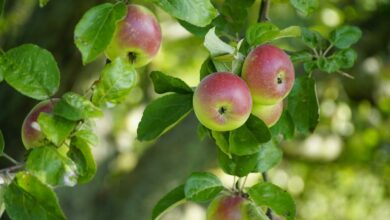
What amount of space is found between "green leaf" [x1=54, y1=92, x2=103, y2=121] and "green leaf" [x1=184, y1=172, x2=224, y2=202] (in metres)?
0.16

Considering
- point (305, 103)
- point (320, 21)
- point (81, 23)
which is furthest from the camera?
point (320, 21)

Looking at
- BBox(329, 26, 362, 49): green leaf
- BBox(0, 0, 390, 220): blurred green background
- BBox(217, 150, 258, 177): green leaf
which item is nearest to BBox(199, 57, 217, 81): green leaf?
BBox(217, 150, 258, 177): green leaf

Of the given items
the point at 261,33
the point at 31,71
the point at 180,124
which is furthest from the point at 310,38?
the point at 180,124

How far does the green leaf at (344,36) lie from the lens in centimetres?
103

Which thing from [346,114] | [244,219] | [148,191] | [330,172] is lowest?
[330,172]

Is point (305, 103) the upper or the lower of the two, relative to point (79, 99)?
lower

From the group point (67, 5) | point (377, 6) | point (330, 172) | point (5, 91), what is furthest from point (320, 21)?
point (330, 172)

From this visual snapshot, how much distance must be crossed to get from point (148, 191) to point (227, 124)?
1.83m

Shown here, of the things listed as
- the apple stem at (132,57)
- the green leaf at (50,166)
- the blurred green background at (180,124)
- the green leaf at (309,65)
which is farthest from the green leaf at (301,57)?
the blurred green background at (180,124)

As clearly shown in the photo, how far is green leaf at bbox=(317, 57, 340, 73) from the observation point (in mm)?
955

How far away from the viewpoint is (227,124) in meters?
0.79

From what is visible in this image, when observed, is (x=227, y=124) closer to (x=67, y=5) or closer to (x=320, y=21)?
(x=67, y=5)

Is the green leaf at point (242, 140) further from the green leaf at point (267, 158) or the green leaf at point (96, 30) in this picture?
the green leaf at point (96, 30)

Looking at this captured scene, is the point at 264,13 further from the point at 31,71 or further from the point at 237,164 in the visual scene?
the point at 31,71
